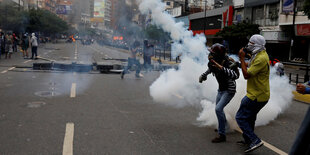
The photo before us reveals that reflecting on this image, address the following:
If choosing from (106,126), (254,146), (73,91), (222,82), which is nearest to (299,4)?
(73,91)

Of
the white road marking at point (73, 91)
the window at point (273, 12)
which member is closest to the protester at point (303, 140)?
the white road marking at point (73, 91)

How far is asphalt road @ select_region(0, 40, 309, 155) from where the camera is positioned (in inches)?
192

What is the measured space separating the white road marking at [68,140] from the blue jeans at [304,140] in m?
3.59

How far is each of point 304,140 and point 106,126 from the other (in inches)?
189

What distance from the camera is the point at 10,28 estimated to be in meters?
28.5

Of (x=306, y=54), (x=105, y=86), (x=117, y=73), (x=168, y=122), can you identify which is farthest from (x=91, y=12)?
(x=306, y=54)

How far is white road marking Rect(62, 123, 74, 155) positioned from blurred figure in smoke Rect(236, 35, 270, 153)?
2859 mm

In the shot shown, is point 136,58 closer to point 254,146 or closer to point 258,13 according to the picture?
point 254,146

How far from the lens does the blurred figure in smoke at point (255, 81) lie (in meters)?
4.60

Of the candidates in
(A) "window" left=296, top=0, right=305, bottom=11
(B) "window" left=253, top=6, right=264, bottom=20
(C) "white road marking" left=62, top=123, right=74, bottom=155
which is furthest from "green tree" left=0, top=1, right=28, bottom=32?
(B) "window" left=253, top=6, right=264, bottom=20

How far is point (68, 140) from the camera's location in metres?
5.11

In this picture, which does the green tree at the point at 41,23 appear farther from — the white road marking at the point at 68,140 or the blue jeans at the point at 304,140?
the blue jeans at the point at 304,140

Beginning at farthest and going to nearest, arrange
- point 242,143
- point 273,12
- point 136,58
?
1. point 273,12
2. point 136,58
3. point 242,143

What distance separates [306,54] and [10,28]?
3034 centimetres
